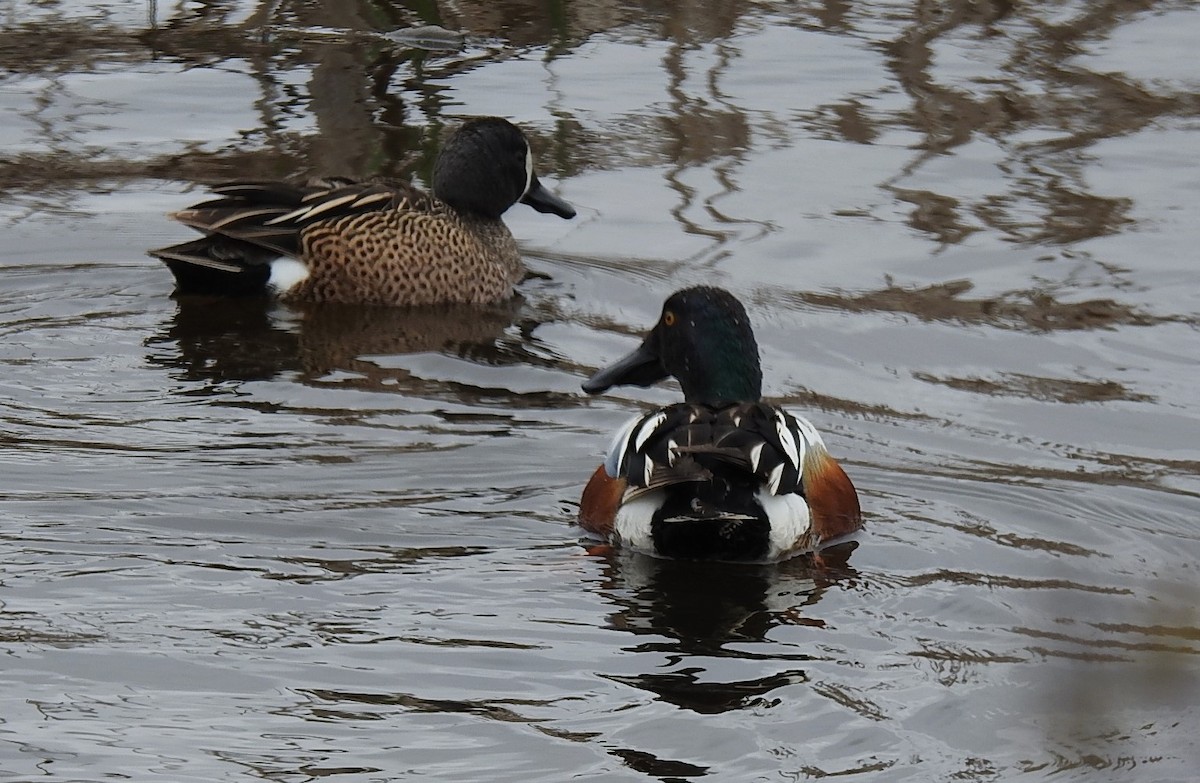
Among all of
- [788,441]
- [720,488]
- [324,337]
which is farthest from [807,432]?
[324,337]

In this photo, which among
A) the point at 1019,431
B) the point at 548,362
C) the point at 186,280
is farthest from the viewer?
the point at 186,280

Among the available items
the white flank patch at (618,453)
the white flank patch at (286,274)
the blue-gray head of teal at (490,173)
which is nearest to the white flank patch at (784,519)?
the white flank patch at (618,453)

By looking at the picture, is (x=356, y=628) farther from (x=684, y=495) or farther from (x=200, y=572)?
(x=684, y=495)

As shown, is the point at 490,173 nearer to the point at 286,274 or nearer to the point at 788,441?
the point at 286,274

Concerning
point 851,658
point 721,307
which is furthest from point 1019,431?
point 851,658

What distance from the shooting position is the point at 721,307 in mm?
6176

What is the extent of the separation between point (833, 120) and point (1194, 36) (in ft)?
9.44

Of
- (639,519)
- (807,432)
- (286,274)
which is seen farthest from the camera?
(286,274)

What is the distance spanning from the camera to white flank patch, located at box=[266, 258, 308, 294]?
8.53 m

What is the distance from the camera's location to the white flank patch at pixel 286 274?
853cm

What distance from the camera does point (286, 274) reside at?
28.1 ft

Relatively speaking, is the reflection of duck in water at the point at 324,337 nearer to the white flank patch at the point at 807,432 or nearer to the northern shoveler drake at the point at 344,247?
the northern shoveler drake at the point at 344,247

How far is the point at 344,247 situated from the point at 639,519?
11.9 feet

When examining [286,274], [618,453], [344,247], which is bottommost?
[286,274]
